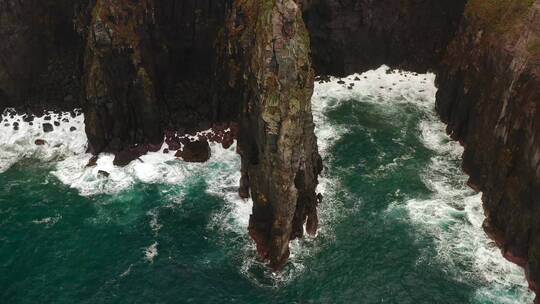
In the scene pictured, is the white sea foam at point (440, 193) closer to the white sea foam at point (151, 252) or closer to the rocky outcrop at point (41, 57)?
the white sea foam at point (151, 252)

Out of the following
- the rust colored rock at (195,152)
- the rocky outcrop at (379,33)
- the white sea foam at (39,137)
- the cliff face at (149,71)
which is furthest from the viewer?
the rocky outcrop at (379,33)

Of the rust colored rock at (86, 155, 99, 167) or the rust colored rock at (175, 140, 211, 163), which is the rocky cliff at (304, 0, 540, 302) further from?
the rust colored rock at (86, 155, 99, 167)

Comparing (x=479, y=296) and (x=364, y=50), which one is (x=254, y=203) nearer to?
(x=479, y=296)

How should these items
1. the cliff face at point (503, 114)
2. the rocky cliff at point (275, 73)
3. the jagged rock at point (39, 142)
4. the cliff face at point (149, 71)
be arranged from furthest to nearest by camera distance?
the jagged rock at point (39, 142)
the cliff face at point (149, 71)
the rocky cliff at point (275, 73)
the cliff face at point (503, 114)

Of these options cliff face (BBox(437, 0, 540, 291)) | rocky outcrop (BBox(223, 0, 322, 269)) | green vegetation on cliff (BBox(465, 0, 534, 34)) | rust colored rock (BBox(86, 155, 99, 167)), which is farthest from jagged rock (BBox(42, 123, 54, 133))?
green vegetation on cliff (BBox(465, 0, 534, 34))

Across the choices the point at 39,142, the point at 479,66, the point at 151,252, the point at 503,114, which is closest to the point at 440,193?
the point at 503,114

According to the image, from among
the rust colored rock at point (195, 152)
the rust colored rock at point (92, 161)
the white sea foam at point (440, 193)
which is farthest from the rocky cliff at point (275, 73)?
the rust colored rock at point (195, 152)

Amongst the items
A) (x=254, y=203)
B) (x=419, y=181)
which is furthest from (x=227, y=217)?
(x=419, y=181)

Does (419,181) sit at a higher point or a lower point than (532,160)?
lower

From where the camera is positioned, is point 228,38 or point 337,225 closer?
point 337,225
